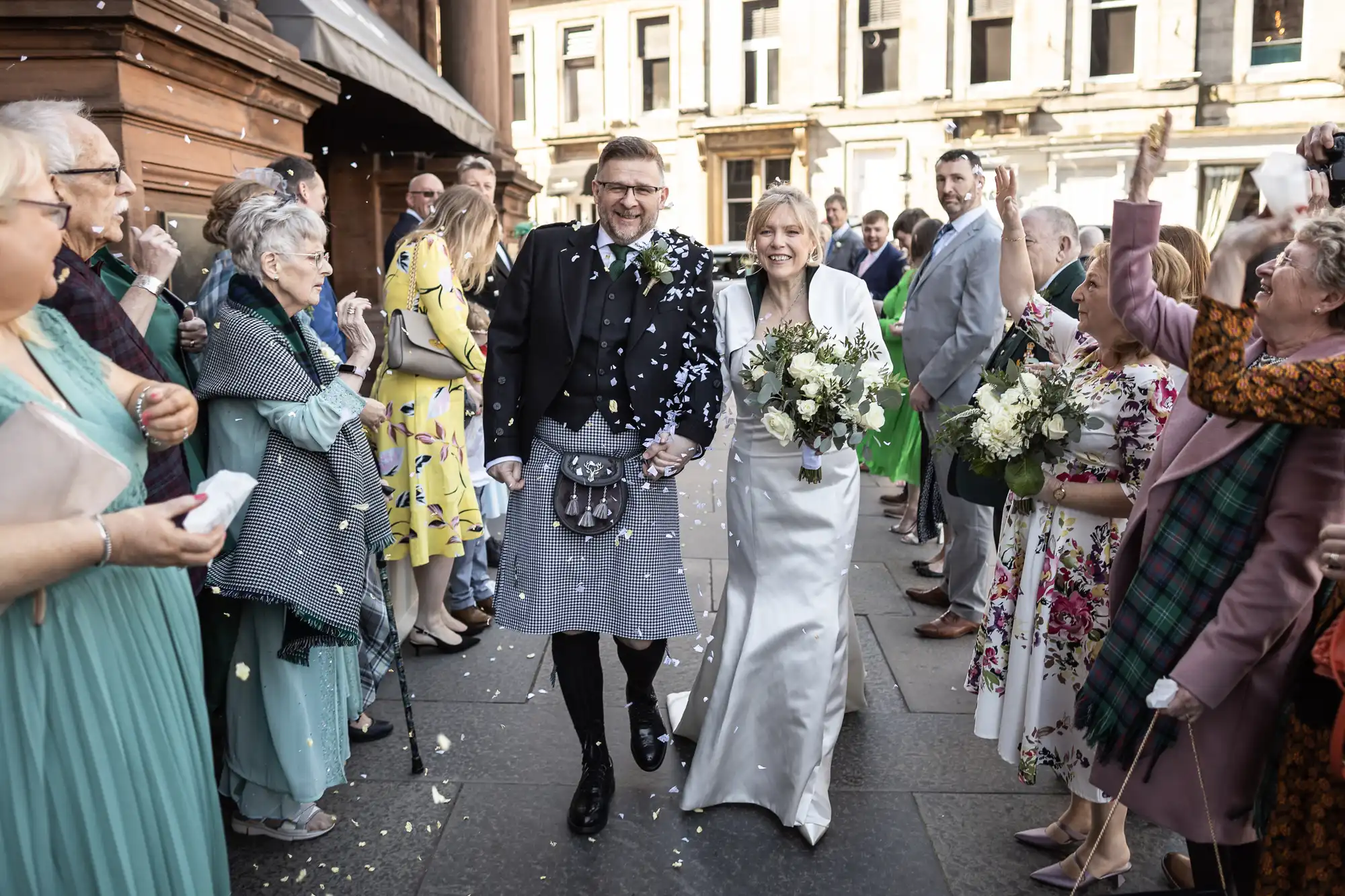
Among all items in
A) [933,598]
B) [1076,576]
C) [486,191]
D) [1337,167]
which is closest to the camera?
[1337,167]

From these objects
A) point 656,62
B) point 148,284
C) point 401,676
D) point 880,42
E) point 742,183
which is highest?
point 656,62

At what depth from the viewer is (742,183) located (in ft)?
78.2

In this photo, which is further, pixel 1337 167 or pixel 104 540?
pixel 1337 167

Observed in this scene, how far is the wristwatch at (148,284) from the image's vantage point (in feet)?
10.7

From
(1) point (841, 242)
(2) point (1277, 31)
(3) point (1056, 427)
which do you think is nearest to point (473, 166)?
(3) point (1056, 427)

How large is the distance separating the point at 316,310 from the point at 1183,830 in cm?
378

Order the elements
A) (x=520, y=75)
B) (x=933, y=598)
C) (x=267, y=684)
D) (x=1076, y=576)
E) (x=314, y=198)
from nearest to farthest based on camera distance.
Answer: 1. (x=1076, y=576)
2. (x=267, y=684)
3. (x=314, y=198)
4. (x=933, y=598)
5. (x=520, y=75)

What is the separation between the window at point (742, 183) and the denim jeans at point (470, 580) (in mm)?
18786

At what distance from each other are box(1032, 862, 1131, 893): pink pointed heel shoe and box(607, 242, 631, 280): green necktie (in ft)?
7.54

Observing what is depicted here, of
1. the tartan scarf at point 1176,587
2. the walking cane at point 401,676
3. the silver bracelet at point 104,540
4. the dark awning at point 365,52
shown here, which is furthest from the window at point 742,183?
the silver bracelet at point 104,540

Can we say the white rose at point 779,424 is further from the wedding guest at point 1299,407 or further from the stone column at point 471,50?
the stone column at point 471,50

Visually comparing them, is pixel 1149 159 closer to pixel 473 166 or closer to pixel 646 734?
pixel 646 734

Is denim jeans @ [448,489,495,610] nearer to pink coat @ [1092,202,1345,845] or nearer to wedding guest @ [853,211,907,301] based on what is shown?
pink coat @ [1092,202,1345,845]

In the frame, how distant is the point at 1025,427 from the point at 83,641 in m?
2.45
